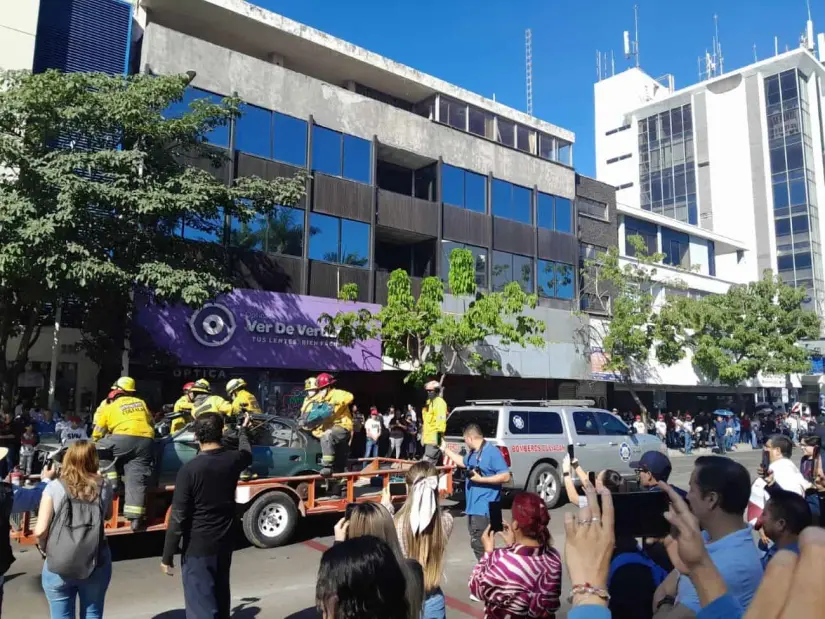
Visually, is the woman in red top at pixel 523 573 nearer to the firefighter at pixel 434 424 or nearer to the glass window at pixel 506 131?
the firefighter at pixel 434 424

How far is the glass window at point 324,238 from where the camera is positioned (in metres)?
20.0

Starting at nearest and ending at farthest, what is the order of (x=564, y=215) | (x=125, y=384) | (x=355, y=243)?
1. (x=125, y=384)
2. (x=355, y=243)
3. (x=564, y=215)

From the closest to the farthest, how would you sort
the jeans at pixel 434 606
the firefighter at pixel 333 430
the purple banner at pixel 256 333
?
the jeans at pixel 434 606 → the firefighter at pixel 333 430 → the purple banner at pixel 256 333

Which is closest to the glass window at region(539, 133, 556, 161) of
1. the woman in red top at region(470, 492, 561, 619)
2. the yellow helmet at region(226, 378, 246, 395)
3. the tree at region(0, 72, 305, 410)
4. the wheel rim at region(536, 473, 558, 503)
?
the tree at region(0, 72, 305, 410)

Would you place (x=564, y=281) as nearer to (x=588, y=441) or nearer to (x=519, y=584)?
(x=588, y=441)

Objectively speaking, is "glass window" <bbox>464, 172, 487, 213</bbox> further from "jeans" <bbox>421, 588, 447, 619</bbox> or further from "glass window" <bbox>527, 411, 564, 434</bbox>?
"jeans" <bbox>421, 588, 447, 619</bbox>

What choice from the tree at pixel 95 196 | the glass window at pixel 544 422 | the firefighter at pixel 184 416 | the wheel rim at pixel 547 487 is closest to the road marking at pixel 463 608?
the firefighter at pixel 184 416

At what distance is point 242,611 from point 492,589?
13.0ft

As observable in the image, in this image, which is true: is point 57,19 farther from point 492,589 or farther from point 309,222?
point 492,589

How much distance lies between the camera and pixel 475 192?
24.8 meters

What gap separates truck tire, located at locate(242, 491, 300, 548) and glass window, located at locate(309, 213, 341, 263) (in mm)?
11920

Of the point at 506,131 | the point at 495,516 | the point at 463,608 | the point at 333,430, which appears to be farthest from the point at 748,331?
the point at 463,608

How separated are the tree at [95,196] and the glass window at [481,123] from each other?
509 inches

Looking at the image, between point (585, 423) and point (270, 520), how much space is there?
6.75 m
